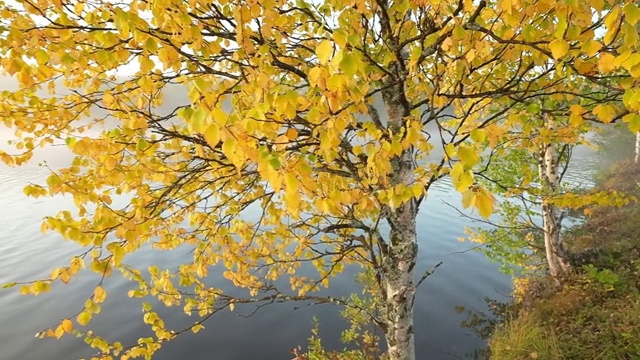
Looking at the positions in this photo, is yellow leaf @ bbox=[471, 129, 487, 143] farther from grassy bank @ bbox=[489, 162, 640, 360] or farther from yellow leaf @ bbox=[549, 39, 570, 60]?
grassy bank @ bbox=[489, 162, 640, 360]

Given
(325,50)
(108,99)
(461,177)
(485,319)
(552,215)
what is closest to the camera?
(461,177)

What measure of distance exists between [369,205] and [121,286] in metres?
16.7

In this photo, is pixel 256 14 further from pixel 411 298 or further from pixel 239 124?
pixel 411 298

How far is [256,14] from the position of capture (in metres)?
2.30

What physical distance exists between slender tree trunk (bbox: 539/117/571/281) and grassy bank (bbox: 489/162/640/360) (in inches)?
17.2

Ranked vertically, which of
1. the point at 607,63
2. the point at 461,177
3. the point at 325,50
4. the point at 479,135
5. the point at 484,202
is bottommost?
the point at 484,202

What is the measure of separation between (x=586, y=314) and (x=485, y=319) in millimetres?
5335

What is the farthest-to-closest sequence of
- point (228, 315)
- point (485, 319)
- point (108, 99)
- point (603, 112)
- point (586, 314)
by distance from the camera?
point (228, 315)
point (485, 319)
point (586, 314)
point (108, 99)
point (603, 112)

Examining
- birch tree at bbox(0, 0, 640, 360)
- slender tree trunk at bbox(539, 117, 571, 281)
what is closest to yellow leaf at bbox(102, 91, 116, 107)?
birch tree at bbox(0, 0, 640, 360)

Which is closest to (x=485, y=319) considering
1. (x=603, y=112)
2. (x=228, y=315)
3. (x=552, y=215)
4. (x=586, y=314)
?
(x=586, y=314)

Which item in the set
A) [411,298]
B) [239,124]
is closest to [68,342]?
[411,298]

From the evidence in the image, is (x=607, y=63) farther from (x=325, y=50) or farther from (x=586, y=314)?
(x=586, y=314)

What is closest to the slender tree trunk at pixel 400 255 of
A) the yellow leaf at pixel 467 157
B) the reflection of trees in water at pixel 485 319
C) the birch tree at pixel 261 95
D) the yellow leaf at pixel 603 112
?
the birch tree at pixel 261 95

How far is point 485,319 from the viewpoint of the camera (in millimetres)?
13156
